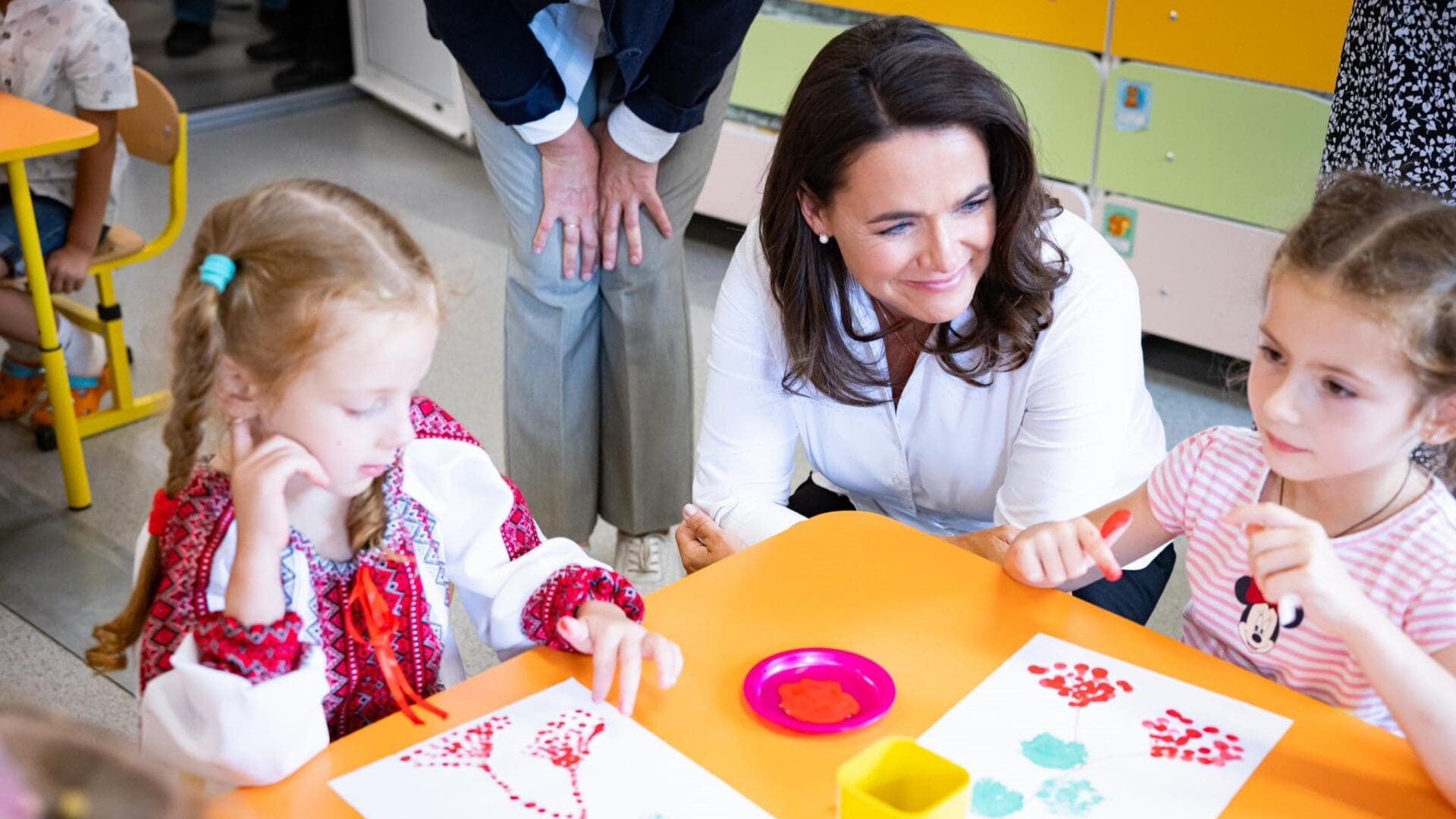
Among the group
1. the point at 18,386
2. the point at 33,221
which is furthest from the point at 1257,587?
the point at 18,386

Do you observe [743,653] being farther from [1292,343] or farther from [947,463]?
[947,463]

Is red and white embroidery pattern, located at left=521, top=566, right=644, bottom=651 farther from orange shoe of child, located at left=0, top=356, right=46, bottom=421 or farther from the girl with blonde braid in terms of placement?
orange shoe of child, located at left=0, top=356, right=46, bottom=421

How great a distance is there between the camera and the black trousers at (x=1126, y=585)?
5.18 feet

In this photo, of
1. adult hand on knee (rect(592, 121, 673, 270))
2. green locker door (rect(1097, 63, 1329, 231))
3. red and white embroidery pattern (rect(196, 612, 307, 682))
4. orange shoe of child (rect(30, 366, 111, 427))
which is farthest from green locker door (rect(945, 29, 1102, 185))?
red and white embroidery pattern (rect(196, 612, 307, 682))

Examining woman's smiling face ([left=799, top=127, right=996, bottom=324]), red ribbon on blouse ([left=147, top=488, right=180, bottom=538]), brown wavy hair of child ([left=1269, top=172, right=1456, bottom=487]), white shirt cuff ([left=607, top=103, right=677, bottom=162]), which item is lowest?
red ribbon on blouse ([left=147, top=488, right=180, bottom=538])

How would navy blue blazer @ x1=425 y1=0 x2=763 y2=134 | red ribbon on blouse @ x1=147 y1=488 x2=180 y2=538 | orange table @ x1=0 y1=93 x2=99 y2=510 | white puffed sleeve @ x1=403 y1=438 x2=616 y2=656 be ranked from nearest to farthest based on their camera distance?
red ribbon on blouse @ x1=147 y1=488 x2=180 y2=538
white puffed sleeve @ x1=403 y1=438 x2=616 y2=656
navy blue blazer @ x1=425 y1=0 x2=763 y2=134
orange table @ x1=0 y1=93 x2=99 y2=510

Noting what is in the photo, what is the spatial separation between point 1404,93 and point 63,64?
2.22m

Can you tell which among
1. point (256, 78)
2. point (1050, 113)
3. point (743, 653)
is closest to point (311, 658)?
point (743, 653)

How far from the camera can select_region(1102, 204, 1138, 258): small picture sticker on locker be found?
120 inches

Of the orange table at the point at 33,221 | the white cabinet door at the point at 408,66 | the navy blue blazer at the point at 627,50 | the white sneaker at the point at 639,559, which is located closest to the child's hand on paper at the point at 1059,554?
the navy blue blazer at the point at 627,50

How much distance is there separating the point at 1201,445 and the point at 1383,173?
1.83 feet

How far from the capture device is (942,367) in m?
1.56

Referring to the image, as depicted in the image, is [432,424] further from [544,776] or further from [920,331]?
[920,331]

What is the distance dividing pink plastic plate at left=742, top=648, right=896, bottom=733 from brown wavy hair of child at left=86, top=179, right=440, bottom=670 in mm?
379
